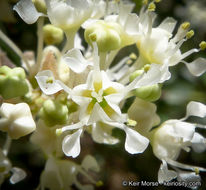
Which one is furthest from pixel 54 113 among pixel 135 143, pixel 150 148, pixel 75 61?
pixel 150 148

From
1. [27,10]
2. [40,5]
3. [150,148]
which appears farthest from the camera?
[150,148]

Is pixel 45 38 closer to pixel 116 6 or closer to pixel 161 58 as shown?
pixel 116 6

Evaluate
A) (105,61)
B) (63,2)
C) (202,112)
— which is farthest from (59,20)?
(202,112)

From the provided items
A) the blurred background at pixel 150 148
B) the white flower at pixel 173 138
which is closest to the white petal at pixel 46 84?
the white flower at pixel 173 138

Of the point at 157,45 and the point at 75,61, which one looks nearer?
the point at 75,61

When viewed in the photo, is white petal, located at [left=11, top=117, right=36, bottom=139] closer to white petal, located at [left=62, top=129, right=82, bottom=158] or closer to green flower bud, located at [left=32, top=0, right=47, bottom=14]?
white petal, located at [left=62, top=129, right=82, bottom=158]

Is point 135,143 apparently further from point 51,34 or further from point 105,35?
point 51,34

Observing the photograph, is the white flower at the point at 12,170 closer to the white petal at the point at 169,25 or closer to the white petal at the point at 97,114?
the white petal at the point at 97,114
